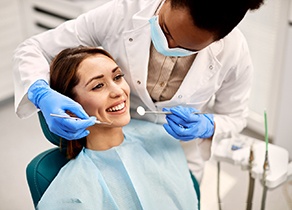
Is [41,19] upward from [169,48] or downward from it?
downward

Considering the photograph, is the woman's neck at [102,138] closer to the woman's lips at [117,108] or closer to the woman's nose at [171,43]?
the woman's lips at [117,108]

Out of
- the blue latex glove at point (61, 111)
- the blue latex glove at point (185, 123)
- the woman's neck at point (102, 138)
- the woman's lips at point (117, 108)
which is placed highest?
the blue latex glove at point (61, 111)

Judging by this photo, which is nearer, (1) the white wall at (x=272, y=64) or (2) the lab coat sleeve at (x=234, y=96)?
(2) the lab coat sleeve at (x=234, y=96)

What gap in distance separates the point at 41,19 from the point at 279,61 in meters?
1.63

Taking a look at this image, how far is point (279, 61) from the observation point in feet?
7.61

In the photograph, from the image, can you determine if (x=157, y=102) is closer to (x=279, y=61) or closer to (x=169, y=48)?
(x=169, y=48)

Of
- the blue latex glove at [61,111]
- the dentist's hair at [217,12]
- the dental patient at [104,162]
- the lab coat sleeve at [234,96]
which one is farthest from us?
the lab coat sleeve at [234,96]

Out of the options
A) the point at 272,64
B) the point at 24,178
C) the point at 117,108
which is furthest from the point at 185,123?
the point at 24,178

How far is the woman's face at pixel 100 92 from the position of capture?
1.37m

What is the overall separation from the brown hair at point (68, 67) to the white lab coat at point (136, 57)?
34 mm

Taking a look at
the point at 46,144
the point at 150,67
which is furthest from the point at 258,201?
the point at 46,144

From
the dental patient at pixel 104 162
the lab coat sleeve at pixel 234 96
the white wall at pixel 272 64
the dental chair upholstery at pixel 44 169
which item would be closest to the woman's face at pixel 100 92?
the dental patient at pixel 104 162

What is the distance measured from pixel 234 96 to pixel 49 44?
697 mm

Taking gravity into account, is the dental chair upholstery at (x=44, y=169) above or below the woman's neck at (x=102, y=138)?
below
